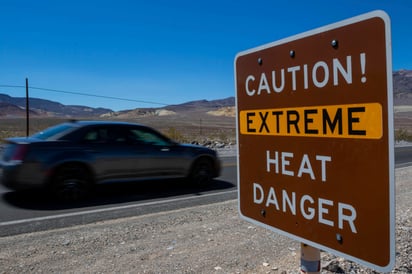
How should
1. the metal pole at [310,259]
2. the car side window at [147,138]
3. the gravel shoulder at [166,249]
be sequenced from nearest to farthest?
1. the metal pole at [310,259]
2. the gravel shoulder at [166,249]
3. the car side window at [147,138]

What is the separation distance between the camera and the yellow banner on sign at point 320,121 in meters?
1.19

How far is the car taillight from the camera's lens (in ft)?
24.1

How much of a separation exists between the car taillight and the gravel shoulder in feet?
8.10

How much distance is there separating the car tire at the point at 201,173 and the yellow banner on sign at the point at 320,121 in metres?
8.02

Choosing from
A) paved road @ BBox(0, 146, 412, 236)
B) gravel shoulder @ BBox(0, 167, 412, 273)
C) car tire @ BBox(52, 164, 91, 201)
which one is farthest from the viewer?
car tire @ BBox(52, 164, 91, 201)

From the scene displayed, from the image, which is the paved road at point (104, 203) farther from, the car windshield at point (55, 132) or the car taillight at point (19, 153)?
the car windshield at point (55, 132)

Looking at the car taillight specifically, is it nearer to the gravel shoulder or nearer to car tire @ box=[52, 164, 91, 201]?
car tire @ box=[52, 164, 91, 201]

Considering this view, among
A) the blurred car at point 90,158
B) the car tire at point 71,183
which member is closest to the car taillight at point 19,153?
the blurred car at point 90,158

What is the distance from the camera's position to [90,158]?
26.2 ft

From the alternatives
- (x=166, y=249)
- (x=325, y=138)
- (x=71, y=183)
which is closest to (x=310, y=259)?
(x=325, y=138)

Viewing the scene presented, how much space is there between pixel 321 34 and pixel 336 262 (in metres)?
3.03

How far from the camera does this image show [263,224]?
5.50 ft

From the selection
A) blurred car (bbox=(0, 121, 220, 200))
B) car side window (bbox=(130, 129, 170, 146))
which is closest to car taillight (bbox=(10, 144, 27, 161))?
blurred car (bbox=(0, 121, 220, 200))

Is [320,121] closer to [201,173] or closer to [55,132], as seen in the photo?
[55,132]
